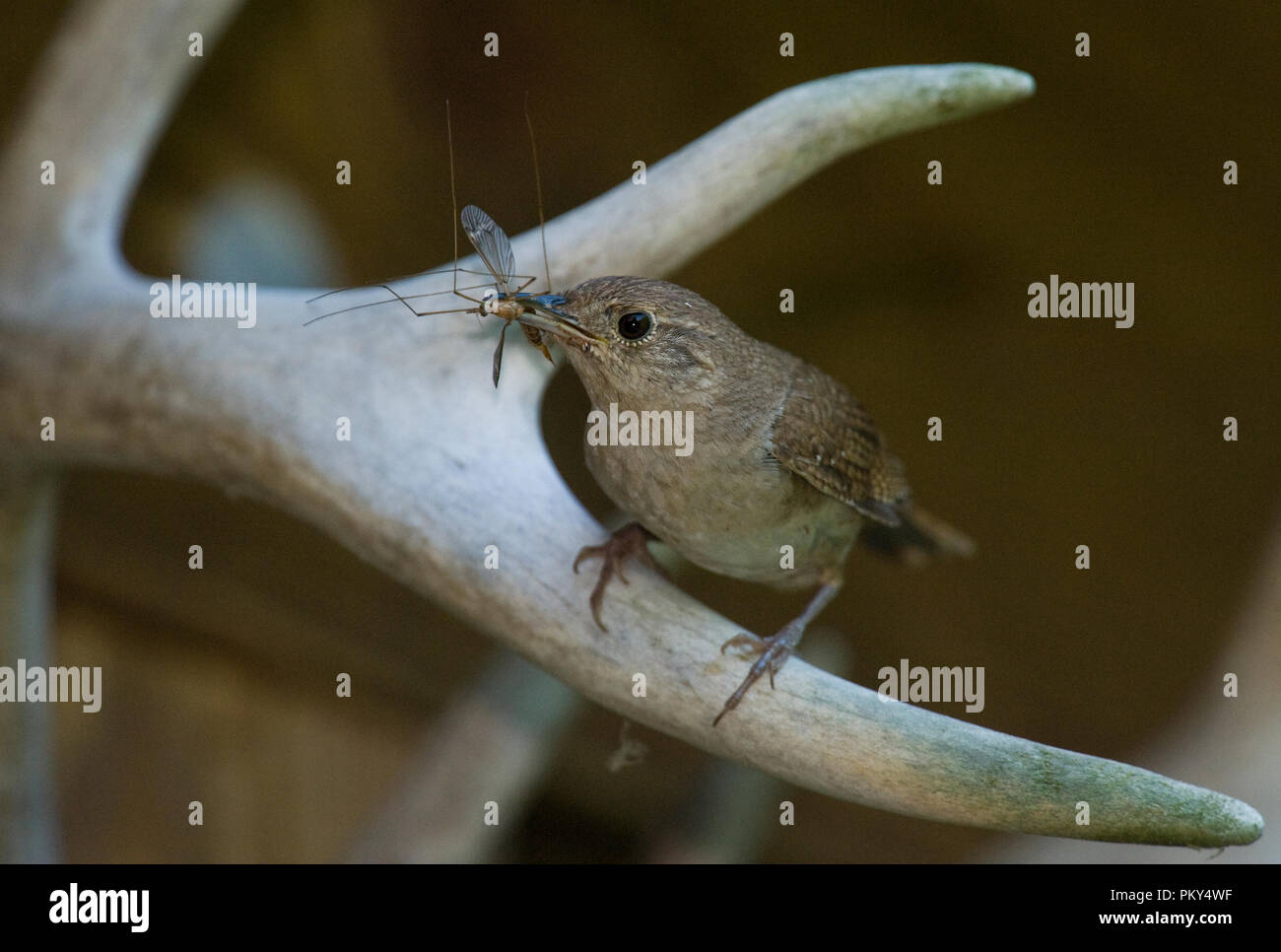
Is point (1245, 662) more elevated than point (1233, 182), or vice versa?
point (1233, 182)

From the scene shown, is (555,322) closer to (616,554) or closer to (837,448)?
(616,554)

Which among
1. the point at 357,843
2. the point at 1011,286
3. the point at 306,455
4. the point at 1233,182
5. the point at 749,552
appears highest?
the point at 1233,182

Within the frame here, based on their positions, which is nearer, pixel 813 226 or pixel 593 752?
pixel 813 226

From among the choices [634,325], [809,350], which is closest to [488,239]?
[634,325]

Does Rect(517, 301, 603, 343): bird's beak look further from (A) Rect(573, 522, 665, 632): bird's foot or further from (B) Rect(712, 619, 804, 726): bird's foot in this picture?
(B) Rect(712, 619, 804, 726): bird's foot

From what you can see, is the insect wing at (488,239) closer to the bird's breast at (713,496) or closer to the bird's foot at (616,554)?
the bird's breast at (713,496)

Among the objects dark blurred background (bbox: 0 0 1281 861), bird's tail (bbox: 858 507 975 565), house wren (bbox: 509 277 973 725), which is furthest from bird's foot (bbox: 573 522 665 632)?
dark blurred background (bbox: 0 0 1281 861)

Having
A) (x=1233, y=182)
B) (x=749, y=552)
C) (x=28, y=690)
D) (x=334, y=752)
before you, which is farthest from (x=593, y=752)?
(x=1233, y=182)
